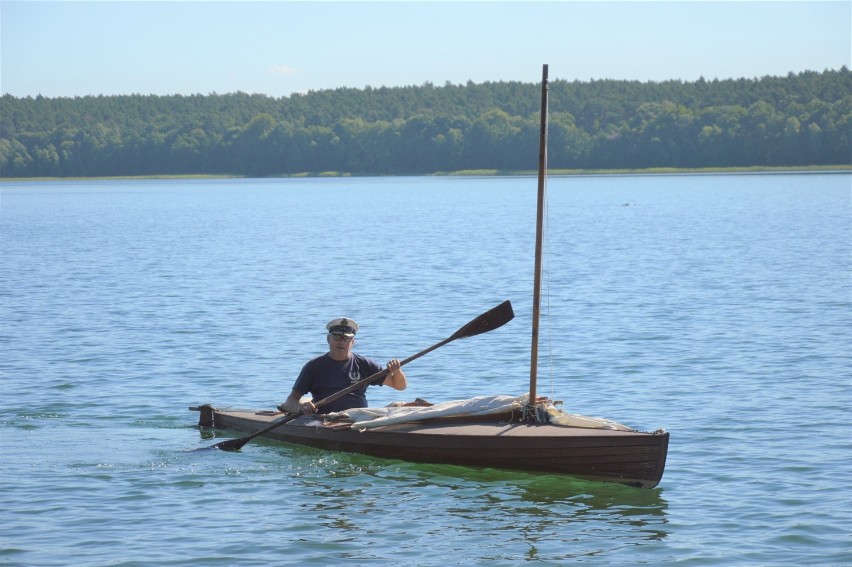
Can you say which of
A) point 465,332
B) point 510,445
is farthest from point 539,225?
point 510,445

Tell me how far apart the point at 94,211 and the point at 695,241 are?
54.5 m

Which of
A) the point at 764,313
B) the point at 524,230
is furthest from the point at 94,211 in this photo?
the point at 764,313

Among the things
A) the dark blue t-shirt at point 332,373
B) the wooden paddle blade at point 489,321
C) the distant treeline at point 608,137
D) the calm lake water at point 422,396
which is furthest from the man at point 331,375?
the distant treeline at point 608,137

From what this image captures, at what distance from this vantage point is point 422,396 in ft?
63.6

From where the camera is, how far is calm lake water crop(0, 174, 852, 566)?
38.6ft

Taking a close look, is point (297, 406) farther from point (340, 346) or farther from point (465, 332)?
point (465, 332)

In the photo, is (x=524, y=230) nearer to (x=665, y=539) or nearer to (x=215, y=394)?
(x=215, y=394)

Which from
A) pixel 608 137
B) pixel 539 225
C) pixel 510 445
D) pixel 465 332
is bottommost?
pixel 510 445

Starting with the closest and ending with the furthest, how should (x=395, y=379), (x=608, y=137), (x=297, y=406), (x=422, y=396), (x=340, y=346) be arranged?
(x=395, y=379), (x=340, y=346), (x=297, y=406), (x=422, y=396), (x=608, y=137)

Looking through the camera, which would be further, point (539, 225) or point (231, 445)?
point (231, 445)

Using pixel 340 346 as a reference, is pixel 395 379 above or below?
below

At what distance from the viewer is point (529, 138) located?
178m

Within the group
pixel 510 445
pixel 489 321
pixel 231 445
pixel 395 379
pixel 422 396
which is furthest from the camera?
pixel 422 396

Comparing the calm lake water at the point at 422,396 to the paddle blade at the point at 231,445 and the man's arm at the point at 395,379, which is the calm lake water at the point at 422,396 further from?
the man's arm at the point at 395,379
